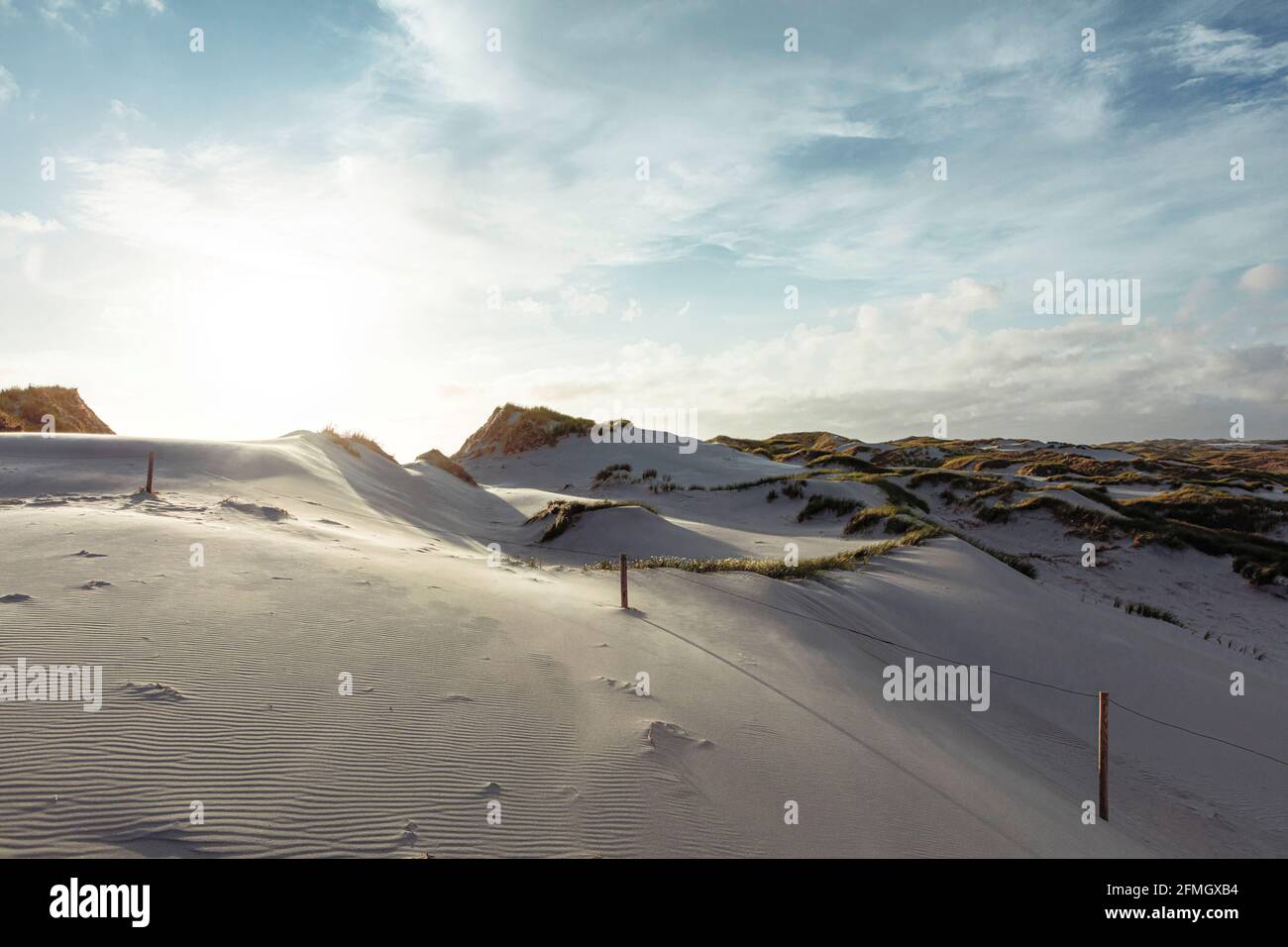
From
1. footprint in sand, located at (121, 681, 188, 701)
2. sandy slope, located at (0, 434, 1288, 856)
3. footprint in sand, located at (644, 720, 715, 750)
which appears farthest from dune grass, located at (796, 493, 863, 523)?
footprint in sand, located at (121, 681, 188, 701)

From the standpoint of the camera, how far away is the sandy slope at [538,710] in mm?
3662

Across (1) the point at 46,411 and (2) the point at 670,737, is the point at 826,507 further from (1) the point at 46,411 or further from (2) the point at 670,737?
(1) the point at 46,411

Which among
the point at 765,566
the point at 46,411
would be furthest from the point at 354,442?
the point at 765,566

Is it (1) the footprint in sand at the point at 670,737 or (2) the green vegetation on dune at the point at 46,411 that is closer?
(1) the footprint in sand at the point at 670,737

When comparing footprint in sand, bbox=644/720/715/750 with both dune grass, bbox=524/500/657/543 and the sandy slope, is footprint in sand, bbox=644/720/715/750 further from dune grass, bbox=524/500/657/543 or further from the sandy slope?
dune grass, bbox=524/500/657/543

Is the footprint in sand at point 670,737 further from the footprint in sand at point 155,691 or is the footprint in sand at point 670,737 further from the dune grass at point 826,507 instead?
the dune grass at point 826,507

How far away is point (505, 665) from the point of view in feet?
19.8

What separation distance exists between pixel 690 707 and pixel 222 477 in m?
13.8

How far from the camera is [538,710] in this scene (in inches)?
206

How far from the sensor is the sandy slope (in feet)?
12.0

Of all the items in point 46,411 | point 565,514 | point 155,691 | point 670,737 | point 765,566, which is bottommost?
point 670,737

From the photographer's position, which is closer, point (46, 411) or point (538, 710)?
point (538, 710)

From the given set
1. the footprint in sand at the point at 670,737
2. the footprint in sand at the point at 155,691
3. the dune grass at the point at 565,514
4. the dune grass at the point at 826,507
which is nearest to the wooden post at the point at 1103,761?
the footprint in sand at the point at 670,737
